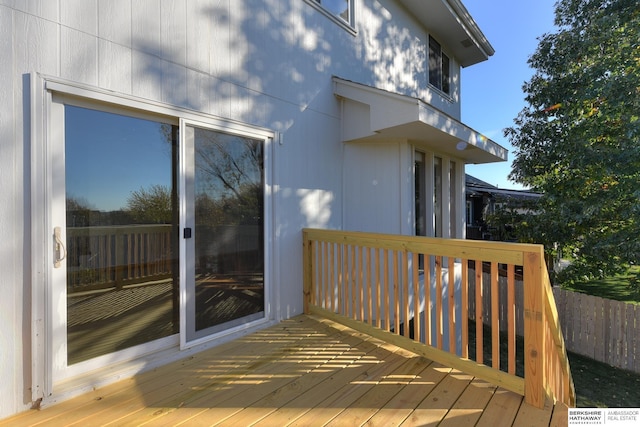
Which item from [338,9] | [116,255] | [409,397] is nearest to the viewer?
[409,397]

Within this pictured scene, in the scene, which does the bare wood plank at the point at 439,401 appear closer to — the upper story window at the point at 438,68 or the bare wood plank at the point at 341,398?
the bare wood plank at the point at 341,398

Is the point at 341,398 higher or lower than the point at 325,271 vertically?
lower

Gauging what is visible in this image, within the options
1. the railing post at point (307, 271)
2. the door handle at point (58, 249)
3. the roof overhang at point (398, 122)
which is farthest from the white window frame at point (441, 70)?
the door handle at point (58, 249)

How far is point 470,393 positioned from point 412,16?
243 inches

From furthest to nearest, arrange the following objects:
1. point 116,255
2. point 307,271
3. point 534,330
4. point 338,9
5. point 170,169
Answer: point 338,9
point 307,271
point 170,169
point 116,255
point 534,330

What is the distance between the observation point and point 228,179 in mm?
2852

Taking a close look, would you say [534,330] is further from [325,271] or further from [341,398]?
[325,271]

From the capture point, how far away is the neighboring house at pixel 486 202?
6.88 meters

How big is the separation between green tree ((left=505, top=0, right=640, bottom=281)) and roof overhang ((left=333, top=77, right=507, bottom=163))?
1721 mm

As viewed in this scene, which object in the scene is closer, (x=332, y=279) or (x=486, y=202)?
(x=332, y=279)

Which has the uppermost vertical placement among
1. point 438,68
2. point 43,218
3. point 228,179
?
point 438,68

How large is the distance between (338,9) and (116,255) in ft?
13.6

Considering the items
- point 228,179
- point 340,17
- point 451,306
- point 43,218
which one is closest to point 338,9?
point 340,17

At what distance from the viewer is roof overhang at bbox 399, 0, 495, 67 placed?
554 cm
